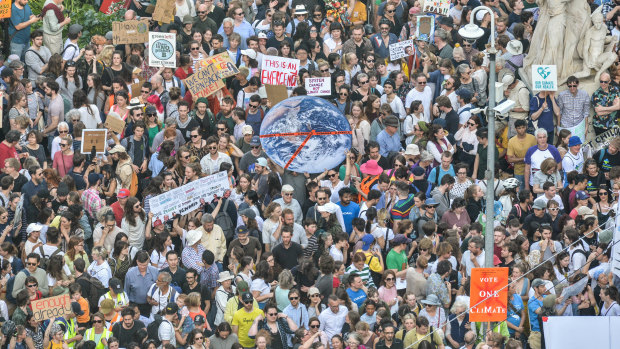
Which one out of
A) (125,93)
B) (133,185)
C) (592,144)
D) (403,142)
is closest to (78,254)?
(133,185)

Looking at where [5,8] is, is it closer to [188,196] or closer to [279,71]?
[279,71]

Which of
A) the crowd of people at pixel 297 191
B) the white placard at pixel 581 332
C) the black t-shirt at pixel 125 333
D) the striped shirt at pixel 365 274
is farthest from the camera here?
the striped shirt at pixel 365 274

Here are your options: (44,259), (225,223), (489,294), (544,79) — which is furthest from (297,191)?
(544,79)

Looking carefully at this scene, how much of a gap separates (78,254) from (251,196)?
106 inches

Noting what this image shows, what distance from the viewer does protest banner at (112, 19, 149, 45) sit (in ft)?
88.4

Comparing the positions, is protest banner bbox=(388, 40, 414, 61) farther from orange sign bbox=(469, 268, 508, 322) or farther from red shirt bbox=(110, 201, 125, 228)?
orange sign bbox=(469, 268, 508, 322)

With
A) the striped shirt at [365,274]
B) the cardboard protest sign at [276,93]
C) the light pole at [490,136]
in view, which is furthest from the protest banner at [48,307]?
the cardboard protest sign at [276,93]

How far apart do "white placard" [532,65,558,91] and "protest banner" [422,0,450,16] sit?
288 centimetres

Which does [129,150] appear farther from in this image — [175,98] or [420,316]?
[420,316]

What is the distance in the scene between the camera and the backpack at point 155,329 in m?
21.0

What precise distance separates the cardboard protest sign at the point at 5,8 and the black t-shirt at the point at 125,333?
7761 millimetres

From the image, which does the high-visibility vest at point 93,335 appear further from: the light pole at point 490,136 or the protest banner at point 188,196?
the light pole at point 490,136

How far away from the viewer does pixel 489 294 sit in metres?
20.9

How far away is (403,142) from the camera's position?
84.7 feet
